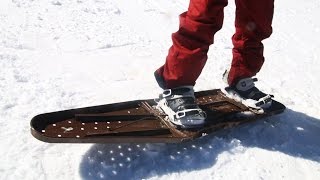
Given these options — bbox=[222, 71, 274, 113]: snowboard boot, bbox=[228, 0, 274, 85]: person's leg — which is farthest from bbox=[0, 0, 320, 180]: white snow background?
bbox=[228, 0, 274, 85]: person's leg

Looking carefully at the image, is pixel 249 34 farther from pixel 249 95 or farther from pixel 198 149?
pixel 198 149

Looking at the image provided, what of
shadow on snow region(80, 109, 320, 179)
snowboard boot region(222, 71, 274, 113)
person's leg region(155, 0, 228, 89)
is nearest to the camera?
shadow on snow region(80, 109, 320, 179)

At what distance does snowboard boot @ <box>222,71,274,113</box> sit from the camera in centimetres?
270

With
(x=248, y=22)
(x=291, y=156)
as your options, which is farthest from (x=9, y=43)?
(x=291, y=156)

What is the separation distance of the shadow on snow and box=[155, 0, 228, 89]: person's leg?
40 cm

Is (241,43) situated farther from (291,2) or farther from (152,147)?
(291,2)

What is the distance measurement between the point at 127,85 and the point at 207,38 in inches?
36.1

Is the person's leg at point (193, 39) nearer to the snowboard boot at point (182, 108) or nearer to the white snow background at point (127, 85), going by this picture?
the snowboard boot at point (182, 108)

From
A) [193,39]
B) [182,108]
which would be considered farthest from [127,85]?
[193,39]

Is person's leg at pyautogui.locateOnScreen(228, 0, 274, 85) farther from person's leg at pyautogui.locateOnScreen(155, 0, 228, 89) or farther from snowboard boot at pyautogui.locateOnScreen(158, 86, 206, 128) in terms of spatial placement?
snowboard boot at pyautogui.locateOnScreen(158, 86, 206, 128)

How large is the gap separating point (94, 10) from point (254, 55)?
216cm

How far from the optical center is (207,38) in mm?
2328

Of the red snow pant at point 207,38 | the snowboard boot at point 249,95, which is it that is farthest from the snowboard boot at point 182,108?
the snowboard boot at point 249,95

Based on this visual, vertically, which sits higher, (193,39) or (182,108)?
(193,39)
